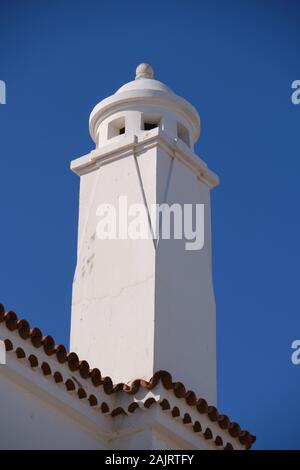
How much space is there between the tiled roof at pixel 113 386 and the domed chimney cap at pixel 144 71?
498 centimetres

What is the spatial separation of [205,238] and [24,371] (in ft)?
13.2

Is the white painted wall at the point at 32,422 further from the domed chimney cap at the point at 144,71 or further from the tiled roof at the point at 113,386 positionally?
the domed chimney cap at the point at 144,71

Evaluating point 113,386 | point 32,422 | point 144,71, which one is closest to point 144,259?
point 113,386

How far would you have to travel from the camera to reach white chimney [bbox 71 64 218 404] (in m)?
13.7

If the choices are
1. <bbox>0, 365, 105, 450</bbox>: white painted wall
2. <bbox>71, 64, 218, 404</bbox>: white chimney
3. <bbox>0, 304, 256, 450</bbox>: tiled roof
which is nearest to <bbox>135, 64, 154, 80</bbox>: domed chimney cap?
<bbox>71, 64, 218, 404</bbox>: white chimney

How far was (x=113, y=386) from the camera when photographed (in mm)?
13133

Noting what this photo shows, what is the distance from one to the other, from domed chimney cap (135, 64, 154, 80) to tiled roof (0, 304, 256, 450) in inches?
196

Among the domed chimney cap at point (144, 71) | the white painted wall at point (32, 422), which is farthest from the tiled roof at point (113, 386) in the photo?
the domed chimney cap at point (144, 71)

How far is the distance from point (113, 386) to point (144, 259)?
168 cm

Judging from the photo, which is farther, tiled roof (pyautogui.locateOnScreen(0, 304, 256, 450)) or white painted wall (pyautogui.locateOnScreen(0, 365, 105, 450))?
tiled roof (pyautogui.locateOnScreen(0, 304, 256, 450))

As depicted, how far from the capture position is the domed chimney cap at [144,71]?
16.5 m

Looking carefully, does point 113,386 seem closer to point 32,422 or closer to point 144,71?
point 32,422

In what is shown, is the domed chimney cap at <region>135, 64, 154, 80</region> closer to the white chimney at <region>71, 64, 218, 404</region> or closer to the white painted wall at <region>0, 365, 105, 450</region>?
the white chimney at <region>71, 64, 218, 404</region>

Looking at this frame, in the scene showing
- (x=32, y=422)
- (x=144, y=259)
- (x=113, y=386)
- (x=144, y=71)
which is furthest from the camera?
(x=144, y=71)
